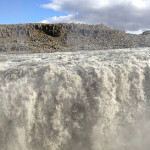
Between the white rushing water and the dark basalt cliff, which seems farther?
the dark basalt cliff

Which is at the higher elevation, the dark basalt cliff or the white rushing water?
the dark basalt cliff

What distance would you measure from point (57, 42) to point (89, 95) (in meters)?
14.9

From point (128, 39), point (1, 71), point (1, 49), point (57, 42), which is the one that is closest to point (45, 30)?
point (57, 42)

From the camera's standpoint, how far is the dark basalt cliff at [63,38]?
16906 millimetres

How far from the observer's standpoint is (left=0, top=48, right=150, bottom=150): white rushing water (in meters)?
4.28

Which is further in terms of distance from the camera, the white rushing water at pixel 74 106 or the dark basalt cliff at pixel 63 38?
the dark basalt cliff at pixel 63 38

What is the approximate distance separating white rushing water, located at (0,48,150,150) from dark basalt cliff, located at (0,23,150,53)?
37.3 feet

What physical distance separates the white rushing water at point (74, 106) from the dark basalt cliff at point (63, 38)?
11358 millimetres

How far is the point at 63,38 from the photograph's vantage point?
65.3ft

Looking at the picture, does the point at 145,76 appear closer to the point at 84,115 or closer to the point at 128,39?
the point at 84,115

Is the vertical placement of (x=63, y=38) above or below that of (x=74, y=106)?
above

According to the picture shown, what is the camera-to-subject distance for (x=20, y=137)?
14.0 feet

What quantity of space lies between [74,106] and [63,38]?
52.0 ft

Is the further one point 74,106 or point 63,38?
point 63,38
